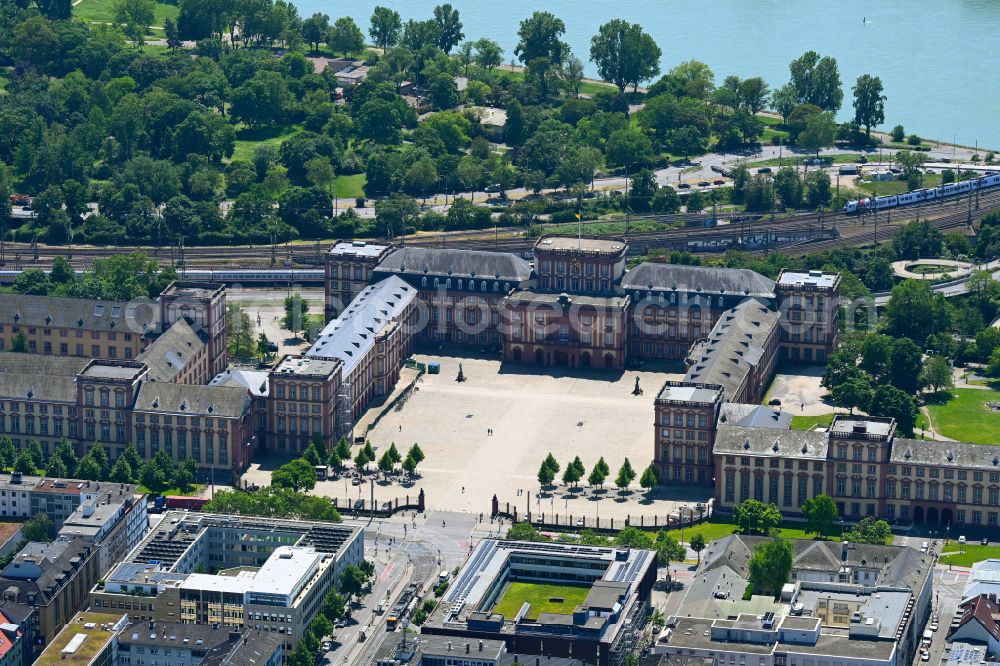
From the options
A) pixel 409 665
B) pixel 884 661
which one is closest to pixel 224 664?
pixel 409 665

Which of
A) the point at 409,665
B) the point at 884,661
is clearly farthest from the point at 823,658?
the point at 409,665

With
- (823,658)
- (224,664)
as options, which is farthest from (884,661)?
(224,664)

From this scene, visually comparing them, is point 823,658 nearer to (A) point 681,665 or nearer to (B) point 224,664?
(A) point 681,665

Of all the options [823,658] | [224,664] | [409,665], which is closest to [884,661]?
[823,658]

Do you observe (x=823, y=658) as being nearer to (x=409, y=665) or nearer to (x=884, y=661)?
(x=884, y=661)

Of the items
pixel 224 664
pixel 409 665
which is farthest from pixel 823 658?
pixel 224 664

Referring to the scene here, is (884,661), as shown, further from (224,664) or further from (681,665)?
(224,664)

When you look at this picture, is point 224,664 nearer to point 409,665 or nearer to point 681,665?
point 409,665
